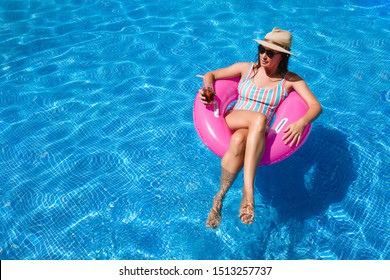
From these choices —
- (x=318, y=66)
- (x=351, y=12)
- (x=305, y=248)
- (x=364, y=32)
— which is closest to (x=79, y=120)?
(x=305, y=248)

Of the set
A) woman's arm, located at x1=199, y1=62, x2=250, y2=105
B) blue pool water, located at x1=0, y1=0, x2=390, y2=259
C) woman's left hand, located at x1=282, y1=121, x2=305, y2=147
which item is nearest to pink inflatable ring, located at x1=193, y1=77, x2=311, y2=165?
woman's left hand, located at x1=282, y1=121, x2=305, y2=147

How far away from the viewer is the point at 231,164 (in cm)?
306

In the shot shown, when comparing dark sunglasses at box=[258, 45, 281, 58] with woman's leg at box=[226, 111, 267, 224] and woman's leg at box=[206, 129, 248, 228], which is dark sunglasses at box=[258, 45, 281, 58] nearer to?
woman's leg at box=[226, 111, 267, 224]

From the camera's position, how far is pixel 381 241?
130 inches

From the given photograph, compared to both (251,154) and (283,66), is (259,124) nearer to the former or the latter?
(251,154)

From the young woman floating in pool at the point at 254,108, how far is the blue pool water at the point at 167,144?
69 centimetres

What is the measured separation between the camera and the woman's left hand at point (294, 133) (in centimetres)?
307

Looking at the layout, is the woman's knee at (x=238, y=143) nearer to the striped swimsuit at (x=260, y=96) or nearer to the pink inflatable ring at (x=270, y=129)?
the pink inflatable ring at (x=270, y=129)

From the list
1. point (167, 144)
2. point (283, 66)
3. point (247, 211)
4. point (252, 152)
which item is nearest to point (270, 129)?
point (252, 152)

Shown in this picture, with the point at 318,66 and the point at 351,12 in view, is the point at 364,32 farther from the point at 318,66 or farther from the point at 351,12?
the point at 318,66

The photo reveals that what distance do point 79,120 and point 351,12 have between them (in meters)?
4.89

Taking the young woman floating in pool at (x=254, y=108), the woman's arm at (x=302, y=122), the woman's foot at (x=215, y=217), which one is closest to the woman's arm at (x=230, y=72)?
the young woman floating in pool at (x=254, y=108)

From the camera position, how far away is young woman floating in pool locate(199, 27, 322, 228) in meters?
2.96

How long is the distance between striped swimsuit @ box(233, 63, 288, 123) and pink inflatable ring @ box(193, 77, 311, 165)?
2.5 inches
